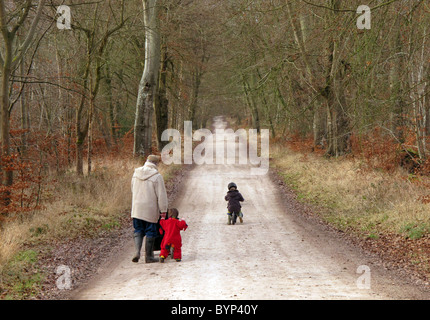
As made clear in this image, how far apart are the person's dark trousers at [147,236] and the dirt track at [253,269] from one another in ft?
0.78

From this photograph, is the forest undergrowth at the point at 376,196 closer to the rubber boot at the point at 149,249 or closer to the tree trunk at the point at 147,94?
the rubber boot at the point at 149,249

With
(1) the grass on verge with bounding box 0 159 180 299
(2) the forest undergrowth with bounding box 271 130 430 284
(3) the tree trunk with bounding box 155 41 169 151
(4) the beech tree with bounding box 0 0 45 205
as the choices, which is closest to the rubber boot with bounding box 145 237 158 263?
(1) the grass on verge with bounding box 0 159 180 299

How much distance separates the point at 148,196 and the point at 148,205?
0.54 feet

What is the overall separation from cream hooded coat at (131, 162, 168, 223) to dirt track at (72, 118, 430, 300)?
35.7 inches

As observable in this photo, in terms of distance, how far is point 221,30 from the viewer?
Answer: 20.6 meters

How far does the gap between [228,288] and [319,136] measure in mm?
19878

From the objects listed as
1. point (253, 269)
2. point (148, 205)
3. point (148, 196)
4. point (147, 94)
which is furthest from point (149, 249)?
point (147, 94)

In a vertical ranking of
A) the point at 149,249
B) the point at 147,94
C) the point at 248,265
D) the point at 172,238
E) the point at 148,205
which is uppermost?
the point at 147,94

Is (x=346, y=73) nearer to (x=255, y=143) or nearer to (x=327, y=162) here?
(x=327, y=162)

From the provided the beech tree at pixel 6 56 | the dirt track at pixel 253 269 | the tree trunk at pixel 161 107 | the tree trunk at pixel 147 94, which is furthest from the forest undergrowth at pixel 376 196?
the beech tree at pixel 6 56

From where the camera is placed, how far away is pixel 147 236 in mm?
8305

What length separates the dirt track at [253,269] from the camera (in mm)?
6113

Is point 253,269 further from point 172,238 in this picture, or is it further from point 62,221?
point 62,221

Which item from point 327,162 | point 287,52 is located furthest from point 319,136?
point 287,52
